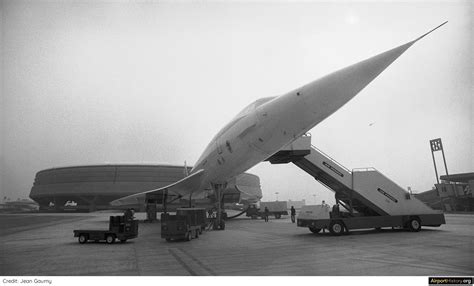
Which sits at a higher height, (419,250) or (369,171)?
(369,171)

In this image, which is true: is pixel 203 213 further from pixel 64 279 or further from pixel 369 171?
pixel 64 279

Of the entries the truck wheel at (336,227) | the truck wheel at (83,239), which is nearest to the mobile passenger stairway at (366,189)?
the truck wheel at (336,227)

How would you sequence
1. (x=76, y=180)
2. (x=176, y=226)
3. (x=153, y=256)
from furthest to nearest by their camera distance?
(x=76, y=180) → (x=176, y=226) → (x=153, y=256)

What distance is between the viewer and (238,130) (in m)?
14.8

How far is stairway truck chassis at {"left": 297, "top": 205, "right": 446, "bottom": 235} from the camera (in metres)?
15.3

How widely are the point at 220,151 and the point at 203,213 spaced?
352 centimetres

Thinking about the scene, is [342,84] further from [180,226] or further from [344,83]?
[180,226]

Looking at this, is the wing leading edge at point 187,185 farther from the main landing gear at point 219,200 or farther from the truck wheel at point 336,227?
the truck wheel at point 336,227

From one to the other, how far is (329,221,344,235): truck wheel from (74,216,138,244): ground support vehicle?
9.28 meters

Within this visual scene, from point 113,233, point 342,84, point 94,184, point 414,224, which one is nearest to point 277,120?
point 342,84

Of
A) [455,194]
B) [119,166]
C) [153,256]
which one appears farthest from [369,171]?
[119,166]

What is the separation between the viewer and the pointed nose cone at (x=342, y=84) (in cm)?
922

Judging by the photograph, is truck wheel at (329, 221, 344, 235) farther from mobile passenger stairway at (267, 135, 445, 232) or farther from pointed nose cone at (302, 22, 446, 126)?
pointed nose cone at (302, 22, 446, 126)

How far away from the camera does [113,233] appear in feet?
46.6
